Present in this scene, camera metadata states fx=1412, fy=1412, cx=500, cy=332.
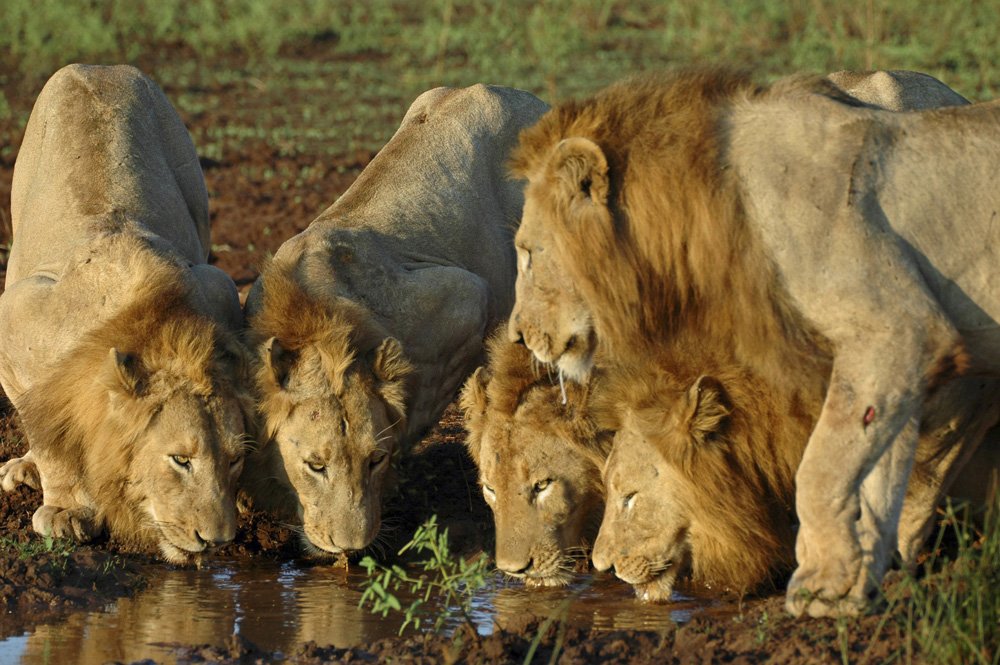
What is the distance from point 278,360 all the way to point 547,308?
3.94 ft

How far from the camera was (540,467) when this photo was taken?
4.74 meters

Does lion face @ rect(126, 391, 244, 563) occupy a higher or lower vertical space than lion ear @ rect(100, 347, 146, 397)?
lower

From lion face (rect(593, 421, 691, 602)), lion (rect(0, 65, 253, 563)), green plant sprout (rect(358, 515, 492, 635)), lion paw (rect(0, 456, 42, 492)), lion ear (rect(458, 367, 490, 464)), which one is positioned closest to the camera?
green plant sprout (rect(358, 515, 492, 635))

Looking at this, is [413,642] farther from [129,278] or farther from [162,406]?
[129,278]

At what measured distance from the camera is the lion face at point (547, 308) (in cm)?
412

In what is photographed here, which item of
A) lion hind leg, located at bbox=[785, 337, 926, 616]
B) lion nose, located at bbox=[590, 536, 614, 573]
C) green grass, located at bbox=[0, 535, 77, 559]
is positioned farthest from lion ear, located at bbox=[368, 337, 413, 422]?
lion hind leg, located at bbox=[785, 337, 926, 616]

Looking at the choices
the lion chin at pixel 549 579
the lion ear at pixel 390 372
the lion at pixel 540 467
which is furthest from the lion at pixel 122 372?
the lion chin at pixel 549 579

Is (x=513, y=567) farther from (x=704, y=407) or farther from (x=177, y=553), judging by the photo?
(x=177, y=553)

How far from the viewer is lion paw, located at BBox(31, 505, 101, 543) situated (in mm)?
5031

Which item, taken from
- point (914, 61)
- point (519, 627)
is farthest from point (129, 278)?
point (914, 61)

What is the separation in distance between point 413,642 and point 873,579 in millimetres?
1253

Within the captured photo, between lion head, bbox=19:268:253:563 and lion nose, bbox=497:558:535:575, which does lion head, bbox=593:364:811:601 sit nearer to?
lion nose, bbox=497:558:535:575

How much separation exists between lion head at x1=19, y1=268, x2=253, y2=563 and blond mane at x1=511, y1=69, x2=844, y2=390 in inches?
56.7

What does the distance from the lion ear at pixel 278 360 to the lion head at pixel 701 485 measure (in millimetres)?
1219
